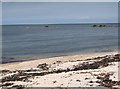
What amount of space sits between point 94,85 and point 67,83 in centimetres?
172

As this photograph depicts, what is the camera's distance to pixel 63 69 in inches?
1013

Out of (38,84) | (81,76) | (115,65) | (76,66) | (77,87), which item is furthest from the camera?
(76,66)

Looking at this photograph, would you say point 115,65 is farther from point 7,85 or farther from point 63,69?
point 7,85

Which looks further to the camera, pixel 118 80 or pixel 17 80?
pixel 17 80

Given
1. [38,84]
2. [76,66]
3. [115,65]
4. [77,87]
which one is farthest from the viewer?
[76,66]

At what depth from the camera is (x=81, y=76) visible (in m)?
21.1

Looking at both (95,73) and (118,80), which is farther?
(95,73)

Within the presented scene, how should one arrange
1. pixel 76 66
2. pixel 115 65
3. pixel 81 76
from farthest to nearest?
pixel 76 66 → pixel 115 65 → pixel 81 76

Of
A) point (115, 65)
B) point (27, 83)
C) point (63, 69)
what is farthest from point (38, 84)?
point (115, 65)

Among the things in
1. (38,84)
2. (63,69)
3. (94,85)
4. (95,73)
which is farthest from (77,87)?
(63,69)

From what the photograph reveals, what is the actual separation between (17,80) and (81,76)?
4.55 meters

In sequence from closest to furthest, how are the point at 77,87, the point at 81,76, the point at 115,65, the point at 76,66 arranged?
1. the point at 77,87
2. the point at 81,76
3. the point at 115,65
4. the point at 76,66

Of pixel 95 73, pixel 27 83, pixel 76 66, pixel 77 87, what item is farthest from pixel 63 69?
pixel 77 87

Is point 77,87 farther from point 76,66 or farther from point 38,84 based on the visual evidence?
point 76,66
